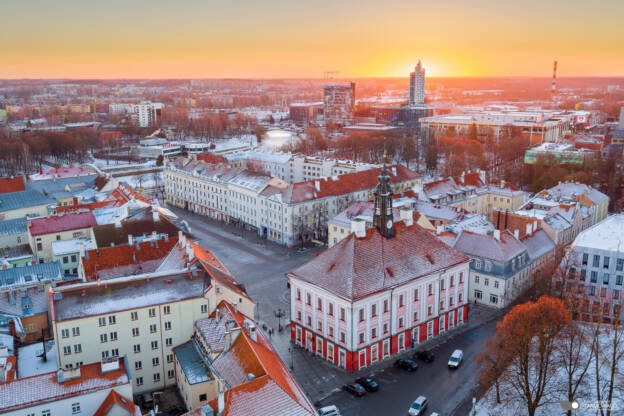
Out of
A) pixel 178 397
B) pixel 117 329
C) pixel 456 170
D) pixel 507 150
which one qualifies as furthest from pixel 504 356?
pixel 507 150

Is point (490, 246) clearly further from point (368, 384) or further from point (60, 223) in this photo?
point (60, 223)

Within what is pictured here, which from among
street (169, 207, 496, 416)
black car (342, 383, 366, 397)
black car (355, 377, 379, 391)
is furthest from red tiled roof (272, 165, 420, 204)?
black car (342, 383, 366, 397)

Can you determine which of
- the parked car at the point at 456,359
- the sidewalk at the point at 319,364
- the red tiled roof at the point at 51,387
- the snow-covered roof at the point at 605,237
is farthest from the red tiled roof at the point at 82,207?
the snow-covered roof at the point at 605,237

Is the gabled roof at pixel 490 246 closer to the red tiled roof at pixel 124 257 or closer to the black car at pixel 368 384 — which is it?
the black car at pixel 368 384

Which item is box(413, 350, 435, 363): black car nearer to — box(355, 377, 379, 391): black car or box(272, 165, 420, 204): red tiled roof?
box(355, 377, 379, 391): black car

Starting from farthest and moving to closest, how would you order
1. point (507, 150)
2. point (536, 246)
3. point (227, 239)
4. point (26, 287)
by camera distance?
point (507, 150), point (227, 239), point (536, 246), point (26, 287)

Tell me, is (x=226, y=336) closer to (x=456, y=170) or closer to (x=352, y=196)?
(x=352, y=196)
